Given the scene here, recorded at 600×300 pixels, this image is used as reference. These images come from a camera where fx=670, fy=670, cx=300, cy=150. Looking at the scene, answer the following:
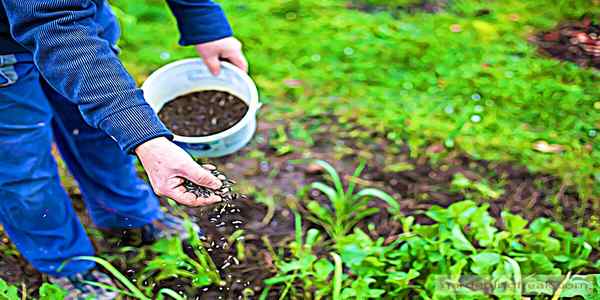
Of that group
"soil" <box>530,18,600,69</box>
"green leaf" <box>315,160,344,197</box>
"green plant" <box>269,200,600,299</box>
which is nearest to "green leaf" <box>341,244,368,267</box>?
"green plant" <box>269,200,600,299</box>

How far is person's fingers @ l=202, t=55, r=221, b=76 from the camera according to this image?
2.05 meters

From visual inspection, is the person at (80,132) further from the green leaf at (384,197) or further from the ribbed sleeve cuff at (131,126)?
the green leaf at (384,197)

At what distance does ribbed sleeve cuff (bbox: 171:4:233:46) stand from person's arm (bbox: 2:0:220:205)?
0.54 meters

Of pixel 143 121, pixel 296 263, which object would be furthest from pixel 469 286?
pixel 143 121

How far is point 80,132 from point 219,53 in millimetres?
474

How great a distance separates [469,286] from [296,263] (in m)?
0.50

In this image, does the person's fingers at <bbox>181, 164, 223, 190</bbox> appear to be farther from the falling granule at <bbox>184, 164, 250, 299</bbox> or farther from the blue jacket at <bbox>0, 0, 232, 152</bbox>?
the falling granule at <bbox>184, 164, 250, 299</bbox>

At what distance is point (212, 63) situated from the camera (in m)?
2.06

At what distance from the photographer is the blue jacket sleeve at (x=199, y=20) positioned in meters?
1.87

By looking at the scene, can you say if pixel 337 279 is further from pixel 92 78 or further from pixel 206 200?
pixel 92 78

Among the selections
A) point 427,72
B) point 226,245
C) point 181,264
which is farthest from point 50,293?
point 427,72

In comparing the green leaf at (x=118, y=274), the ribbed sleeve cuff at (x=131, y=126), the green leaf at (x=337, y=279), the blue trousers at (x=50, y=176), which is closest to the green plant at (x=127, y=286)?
the green leaf at (x=118, y=274)

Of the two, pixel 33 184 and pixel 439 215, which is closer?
pixel 33 184

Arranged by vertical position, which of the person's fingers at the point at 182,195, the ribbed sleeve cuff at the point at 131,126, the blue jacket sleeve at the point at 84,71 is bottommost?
the person's fingers at the point at 182,195
